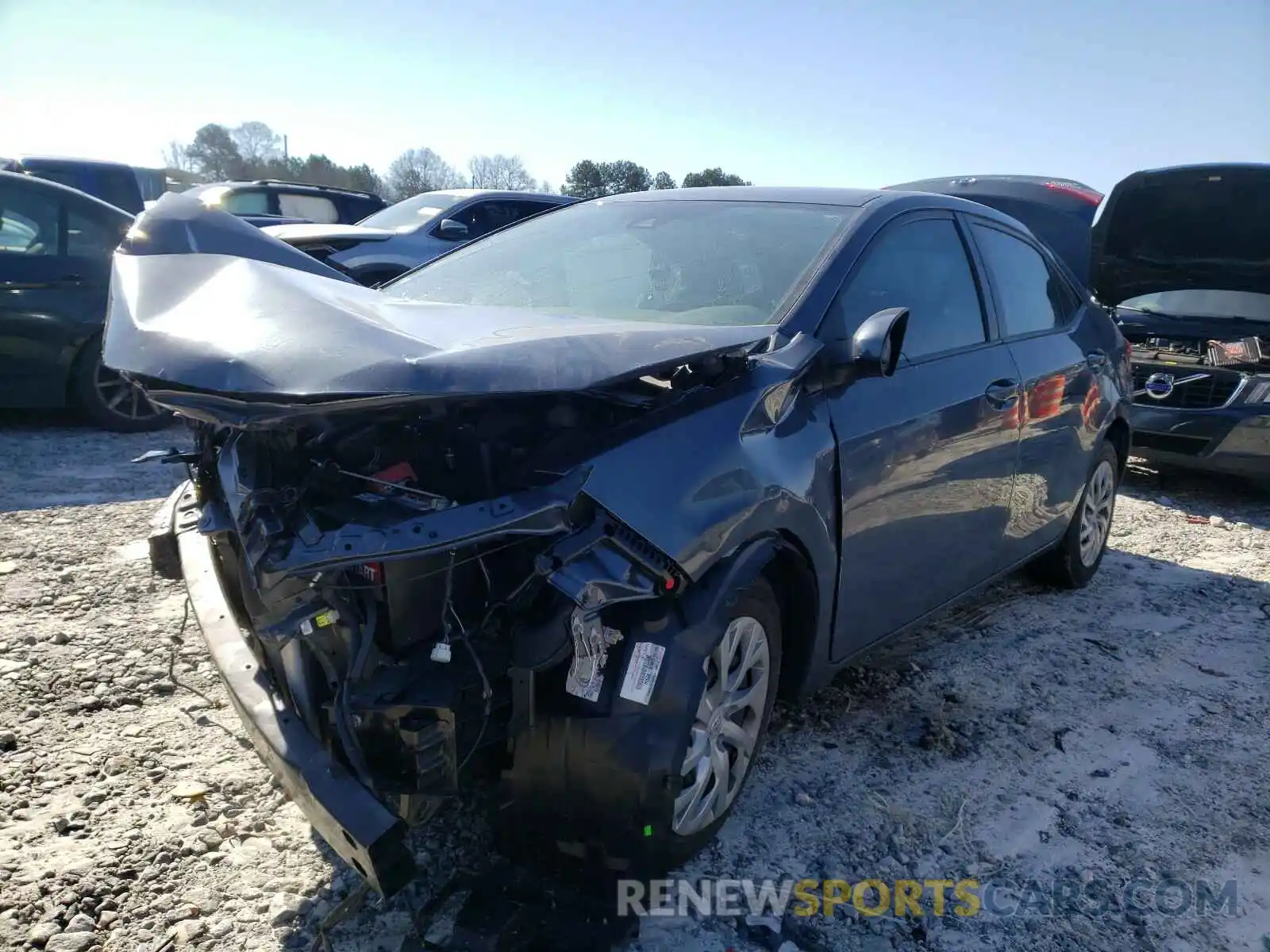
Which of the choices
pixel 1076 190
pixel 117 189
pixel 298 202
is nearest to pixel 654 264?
pixel 1076 190

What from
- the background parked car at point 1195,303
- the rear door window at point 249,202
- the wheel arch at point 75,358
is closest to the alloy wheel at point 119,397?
the wheel arch at point 75,358

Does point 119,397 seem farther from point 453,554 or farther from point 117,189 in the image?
point 117,189

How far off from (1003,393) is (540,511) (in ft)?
7.46

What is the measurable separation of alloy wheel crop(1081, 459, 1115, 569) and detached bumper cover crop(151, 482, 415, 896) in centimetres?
378

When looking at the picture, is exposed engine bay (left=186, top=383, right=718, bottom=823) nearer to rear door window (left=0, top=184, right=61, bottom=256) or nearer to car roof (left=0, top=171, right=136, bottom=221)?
rear door window (left=0, top=184, right=61, bottom=256)

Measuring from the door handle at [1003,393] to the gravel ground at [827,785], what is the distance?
3.50ft

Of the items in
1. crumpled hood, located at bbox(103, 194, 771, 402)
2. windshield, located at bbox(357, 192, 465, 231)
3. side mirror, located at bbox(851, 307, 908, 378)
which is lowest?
side mirror, located at bbox(851, 307, 908, 378)

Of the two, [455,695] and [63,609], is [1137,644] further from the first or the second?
[63,609]

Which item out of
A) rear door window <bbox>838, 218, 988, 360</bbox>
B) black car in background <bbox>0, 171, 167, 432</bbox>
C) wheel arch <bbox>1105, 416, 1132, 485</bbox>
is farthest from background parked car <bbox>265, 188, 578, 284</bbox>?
wheel arch <bbox>1105, 416, 1132, 485</bbox>

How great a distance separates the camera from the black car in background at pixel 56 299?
19.9 feet

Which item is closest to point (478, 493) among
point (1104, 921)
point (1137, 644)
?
point (1104, 921)

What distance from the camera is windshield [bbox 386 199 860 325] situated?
9.61ft

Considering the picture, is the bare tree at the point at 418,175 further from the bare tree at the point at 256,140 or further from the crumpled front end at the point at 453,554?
the crumpled front end at the point at 453,554

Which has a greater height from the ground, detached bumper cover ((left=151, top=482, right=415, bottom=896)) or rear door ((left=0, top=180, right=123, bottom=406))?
rear door ((left=0, top=180, right=123, bottom=406))
